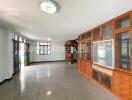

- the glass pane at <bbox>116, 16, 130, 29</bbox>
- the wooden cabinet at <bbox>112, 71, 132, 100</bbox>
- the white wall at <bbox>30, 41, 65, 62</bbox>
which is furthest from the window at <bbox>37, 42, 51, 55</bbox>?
the glass pane at <bbox>116, 16, 130, 29</bbox>

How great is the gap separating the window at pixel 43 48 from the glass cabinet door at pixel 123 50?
1030cm

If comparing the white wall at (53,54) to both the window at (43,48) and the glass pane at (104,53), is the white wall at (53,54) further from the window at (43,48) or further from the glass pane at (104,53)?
the glass pane at (104,53)

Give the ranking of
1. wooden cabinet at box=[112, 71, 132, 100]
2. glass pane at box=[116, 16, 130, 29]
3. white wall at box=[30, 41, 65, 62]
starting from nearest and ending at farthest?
1. wooden cabinet at box=[112, 71, 132, 100]
2. glass pane at box=[116, 16, 130, 29]
3. white wall at box=[30, 41, 65, 62]

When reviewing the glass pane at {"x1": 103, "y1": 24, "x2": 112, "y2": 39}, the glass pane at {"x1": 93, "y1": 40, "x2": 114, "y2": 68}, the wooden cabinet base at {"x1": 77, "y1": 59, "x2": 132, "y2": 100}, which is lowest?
the wooden cabinet base at {"x1": 77, "y1": 59, "x2": 132, "y2": 100}

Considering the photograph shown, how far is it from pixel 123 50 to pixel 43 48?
34.7 feet

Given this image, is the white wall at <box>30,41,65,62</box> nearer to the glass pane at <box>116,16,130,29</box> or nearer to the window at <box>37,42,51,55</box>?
the window at <box>37,42,51,55</box>

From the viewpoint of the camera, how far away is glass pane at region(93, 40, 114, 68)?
3.96 m

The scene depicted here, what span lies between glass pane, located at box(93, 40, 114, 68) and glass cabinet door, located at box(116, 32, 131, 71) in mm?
238

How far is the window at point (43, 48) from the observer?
12.9 metres

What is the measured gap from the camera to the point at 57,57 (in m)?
13.7

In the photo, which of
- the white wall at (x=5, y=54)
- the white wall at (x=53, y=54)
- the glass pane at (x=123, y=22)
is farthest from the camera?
the white wall at (x=53, y=54)

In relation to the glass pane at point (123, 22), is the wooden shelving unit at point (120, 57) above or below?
below

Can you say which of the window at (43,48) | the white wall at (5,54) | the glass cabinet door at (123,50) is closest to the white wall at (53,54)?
the window at (43,48)

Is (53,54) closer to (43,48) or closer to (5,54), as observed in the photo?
(43,48)
